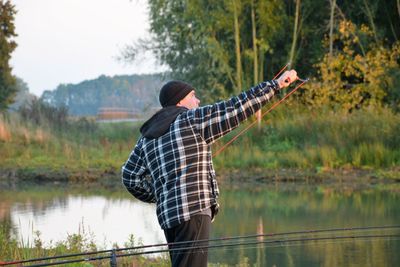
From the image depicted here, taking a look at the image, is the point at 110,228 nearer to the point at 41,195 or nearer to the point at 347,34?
the point at 41,195

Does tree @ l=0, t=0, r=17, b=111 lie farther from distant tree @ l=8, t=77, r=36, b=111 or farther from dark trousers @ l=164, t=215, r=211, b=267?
→ dark trousers @ l=164, t=215, r=211, b=267

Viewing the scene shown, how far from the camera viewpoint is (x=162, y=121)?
532 cm

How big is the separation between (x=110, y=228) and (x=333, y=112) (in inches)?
427

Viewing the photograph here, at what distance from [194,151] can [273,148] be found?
1595 cm

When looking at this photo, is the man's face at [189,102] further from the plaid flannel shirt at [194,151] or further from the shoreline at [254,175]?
the shoreline at [254,175]

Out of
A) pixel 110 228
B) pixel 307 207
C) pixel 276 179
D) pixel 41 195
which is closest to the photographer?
pixel 110 228

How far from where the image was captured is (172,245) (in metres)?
5.37

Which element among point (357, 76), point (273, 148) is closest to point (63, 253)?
point (273, 148)

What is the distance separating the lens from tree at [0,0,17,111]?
31250 millimetres

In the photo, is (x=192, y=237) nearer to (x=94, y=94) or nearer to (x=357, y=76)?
(x=357, y=76)

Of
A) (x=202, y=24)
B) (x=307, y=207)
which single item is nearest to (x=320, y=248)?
(x=307, y=207)

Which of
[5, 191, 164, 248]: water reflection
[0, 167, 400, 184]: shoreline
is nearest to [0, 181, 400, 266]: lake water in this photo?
[5, 191, 164, 248]: water reflection

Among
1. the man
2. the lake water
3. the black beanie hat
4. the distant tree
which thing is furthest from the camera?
the distant tree

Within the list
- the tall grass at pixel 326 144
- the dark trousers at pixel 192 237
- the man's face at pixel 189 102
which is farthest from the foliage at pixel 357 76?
the dark trousers at pixel 192 237
